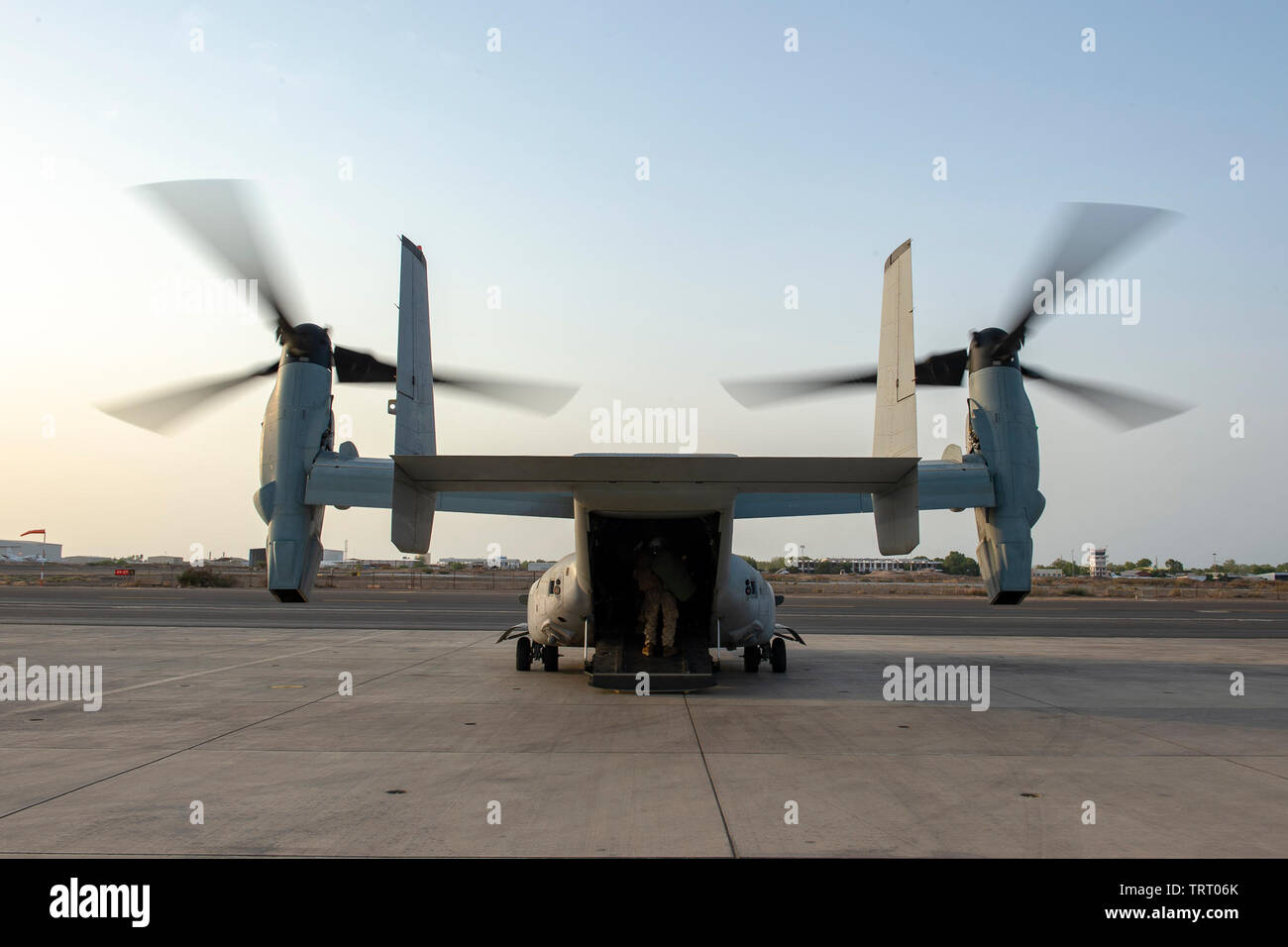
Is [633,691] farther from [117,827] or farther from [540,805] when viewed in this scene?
[117,827]

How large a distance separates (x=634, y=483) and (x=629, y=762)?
4109 mm

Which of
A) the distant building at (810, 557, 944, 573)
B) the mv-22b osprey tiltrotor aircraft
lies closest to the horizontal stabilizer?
the mv-22b osprey tiltrotor aircraft

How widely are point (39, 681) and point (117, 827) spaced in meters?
9.79

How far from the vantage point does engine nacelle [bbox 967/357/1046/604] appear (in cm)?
1349

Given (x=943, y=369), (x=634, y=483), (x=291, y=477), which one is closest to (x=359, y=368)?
(x=291, y=477)

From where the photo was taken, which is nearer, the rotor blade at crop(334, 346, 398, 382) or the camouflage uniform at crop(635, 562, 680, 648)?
the camouflage uniform at crop(635, 562, 680, 648)

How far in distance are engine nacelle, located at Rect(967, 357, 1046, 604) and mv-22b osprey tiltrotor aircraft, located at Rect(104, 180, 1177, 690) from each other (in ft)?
0.08

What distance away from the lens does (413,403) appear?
12.3 m

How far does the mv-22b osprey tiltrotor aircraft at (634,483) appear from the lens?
10672 millimetres

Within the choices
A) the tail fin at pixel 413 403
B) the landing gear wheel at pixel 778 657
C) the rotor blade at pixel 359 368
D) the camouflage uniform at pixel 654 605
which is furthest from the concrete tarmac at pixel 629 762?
the rotor blade at pixel 359 368

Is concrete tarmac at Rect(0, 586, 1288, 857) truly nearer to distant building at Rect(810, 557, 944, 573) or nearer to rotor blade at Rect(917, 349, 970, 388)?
rotor blade at Rect(917, 349, 970, 388)

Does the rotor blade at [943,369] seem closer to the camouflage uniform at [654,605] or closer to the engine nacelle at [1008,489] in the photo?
the engine nacelle at [1008,489]

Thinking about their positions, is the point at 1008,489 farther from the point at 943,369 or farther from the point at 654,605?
the point at 654,605
